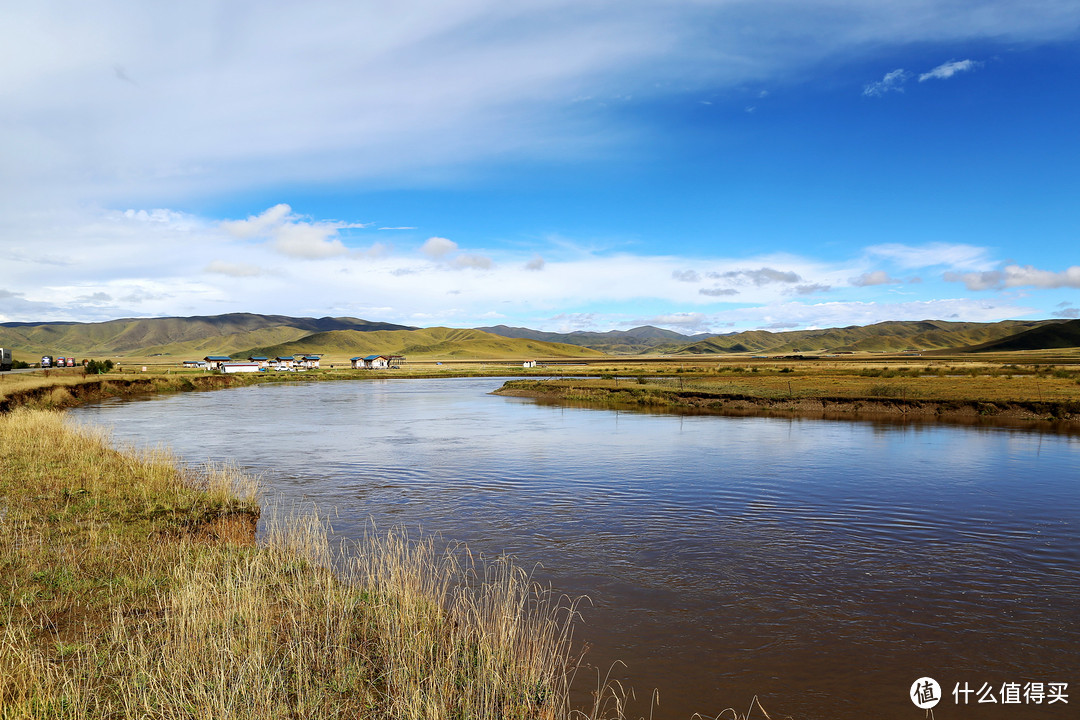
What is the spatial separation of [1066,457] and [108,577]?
29.6m

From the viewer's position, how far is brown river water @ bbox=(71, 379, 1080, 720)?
769 centimetres

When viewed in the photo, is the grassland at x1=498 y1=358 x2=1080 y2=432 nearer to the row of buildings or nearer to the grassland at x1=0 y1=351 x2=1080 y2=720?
the grassland at x1=0 y1=351 x2=1080 y2=720

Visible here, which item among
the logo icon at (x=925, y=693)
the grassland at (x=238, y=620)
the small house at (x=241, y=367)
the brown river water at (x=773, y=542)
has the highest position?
the small house at (x=241, y=367)

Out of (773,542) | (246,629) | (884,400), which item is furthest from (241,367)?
(246,629)

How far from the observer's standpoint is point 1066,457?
2336 centimetres

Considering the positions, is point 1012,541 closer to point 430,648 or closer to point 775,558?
point 775,558

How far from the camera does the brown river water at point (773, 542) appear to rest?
7.69 m

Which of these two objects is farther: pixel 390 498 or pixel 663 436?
pixel 663 436

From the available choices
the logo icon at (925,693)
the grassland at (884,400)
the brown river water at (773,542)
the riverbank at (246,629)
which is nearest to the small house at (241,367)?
the grassland at (884,400)

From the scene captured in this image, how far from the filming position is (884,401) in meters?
40.5

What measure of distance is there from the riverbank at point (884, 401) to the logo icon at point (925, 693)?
1231 inches

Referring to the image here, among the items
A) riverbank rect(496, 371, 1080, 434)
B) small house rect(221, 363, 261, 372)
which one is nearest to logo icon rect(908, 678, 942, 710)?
riverbank rect(496, 371, 1080, 434)

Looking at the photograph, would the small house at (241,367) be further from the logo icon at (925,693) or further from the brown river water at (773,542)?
the logo icon at (925,693)

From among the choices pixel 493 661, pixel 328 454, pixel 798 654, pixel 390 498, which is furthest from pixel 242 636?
pixel 328 454
